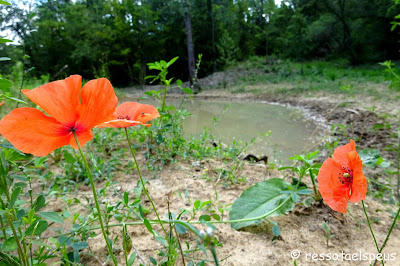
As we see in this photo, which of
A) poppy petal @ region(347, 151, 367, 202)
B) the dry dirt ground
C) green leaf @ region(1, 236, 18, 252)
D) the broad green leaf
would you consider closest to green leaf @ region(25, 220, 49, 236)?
green leaf @ region(1, 236, 18, 252)

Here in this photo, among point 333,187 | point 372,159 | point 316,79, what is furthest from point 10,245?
point 316,79

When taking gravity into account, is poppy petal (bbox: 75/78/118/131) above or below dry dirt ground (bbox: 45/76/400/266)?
above

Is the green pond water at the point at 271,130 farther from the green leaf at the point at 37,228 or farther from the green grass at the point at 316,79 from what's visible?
the green leaf at the point at 37,228

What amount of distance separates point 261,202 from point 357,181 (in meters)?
0.44

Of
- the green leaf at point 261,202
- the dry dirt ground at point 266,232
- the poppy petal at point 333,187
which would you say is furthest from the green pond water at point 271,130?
the poppy petal at point 333,187

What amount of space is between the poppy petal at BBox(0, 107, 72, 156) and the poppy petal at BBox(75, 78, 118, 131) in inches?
1.8

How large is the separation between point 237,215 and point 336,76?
881 cm

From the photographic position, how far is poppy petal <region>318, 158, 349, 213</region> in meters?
0.67

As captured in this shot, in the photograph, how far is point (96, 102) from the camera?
1.68 feet

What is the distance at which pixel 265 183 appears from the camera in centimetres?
109

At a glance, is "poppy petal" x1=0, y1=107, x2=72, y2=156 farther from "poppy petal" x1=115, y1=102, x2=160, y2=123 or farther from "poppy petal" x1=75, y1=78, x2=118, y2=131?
"poppy petal" x1=115, y1=102, x2=160, y2=123

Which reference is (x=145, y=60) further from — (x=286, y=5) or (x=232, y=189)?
(x=232, y=189)

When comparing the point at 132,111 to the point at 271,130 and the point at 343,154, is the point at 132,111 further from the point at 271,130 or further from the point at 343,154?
the point at 271,130

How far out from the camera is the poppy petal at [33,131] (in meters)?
0.45
